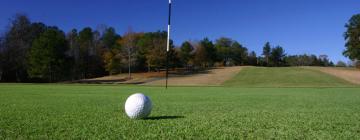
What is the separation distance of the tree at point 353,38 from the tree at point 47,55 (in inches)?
2508

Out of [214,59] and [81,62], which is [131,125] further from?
[214,59]

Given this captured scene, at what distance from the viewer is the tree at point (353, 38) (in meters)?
76.3

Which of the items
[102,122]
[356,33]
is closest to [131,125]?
[102,122]

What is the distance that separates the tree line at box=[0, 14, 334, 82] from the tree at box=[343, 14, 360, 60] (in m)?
35.6

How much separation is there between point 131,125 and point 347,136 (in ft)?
12.5

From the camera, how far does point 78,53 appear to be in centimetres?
7738

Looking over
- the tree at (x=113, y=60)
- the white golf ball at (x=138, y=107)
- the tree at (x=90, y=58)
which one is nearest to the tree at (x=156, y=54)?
the tree at (x=113, y=60)

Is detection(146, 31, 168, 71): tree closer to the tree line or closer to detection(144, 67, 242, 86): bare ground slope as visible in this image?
the tree line

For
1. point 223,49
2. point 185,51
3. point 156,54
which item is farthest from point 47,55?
point 223,49

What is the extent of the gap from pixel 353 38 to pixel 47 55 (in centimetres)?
6800

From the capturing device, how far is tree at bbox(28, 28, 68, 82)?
62250 mm

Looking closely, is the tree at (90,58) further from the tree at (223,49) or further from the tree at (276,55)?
the tree at (276,55)

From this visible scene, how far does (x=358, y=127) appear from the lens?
6395 millimetres

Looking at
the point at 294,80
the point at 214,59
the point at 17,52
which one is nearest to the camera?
the point at 294,80
